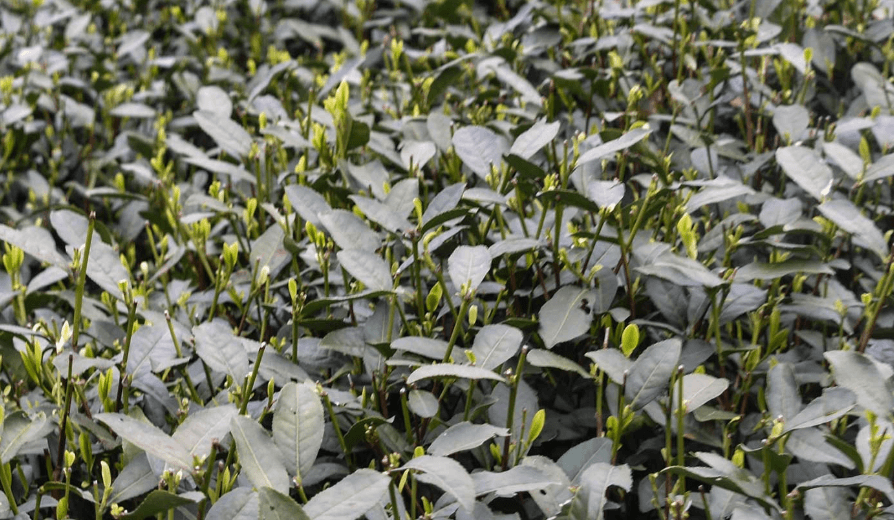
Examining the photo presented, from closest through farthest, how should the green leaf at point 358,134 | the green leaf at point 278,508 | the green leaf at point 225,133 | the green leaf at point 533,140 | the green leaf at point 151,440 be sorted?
the green leaf at point 278,508, the green leaf at point 151,440, the green leaf at point 533,140, the green leaf at point 358,134, the green leaf at point 225,133

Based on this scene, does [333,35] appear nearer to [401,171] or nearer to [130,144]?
[130,144]

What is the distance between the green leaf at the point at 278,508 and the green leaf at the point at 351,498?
0.03 metres

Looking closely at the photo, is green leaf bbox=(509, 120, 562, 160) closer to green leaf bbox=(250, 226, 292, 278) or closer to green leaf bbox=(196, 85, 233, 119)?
green leaf bbox=(250, 226, 292, 278)

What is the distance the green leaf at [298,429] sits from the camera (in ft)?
3.33

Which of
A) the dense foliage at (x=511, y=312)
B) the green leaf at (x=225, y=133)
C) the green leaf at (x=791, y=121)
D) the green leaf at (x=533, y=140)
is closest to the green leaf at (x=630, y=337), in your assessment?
the dense foliage at (x=511, y=312)

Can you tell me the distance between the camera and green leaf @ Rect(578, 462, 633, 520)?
0.98 meters

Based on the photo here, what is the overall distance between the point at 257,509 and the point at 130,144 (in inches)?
56.3

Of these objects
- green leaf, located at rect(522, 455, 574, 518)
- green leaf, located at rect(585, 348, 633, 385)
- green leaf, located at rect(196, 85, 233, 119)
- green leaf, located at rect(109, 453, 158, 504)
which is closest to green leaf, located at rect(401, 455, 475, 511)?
green leaf, located at rect(522, 455, 574, 518)

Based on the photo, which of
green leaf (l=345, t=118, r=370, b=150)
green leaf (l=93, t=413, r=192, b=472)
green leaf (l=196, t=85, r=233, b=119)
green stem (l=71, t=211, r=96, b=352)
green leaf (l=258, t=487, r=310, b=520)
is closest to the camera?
green leaf (l=258, t=487, r=310, b=520)

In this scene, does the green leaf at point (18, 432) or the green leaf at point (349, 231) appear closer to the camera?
the green leaf at point (18, 432)

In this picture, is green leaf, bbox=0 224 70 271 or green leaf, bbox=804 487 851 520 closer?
green leaf, bbox=804 487 851 520

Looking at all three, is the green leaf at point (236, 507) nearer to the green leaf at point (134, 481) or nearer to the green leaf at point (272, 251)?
the green leaf at point (134, 481)

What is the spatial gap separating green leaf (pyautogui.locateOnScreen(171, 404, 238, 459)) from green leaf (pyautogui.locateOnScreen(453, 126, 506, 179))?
1.96ft

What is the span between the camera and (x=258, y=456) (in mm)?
986
